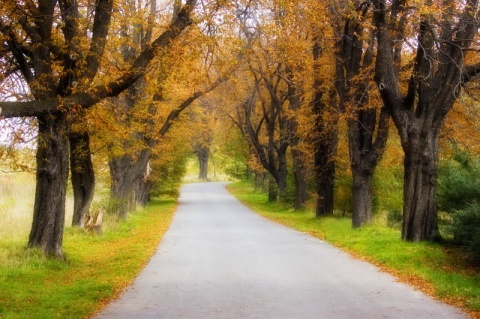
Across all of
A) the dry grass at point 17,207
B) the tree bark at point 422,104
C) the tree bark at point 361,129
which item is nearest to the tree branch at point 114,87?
the dry grass at point 17,207

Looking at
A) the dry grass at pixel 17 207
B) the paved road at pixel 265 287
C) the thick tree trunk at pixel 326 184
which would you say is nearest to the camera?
the paved road at pixel 265 287

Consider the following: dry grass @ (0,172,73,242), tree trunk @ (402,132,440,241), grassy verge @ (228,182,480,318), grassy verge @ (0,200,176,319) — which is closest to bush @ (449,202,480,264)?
grassy verge @ (228,182,480,318)

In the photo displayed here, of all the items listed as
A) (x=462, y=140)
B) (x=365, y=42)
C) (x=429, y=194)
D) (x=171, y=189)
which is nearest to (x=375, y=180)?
(x=462, y=140)

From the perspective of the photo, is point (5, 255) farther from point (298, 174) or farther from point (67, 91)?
point (298, 174)

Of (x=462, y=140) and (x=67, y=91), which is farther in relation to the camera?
(x=462, y=140)

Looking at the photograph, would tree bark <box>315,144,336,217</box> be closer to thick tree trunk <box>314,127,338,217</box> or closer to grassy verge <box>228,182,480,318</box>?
thick tree trunk <box>314,127,338,217</box>

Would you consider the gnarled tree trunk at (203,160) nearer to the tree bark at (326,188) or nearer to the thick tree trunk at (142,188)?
the thick tree trunk at (142,188)

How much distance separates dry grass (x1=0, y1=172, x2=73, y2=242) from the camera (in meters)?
16.1

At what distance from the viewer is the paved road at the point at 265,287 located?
7988mm

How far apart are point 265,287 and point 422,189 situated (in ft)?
21.2

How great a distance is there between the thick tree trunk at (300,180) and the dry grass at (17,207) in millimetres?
11890

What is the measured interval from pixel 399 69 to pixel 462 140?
4436 mm

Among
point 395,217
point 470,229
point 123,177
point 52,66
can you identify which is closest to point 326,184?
point 395,217

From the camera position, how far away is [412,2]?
13625mm
